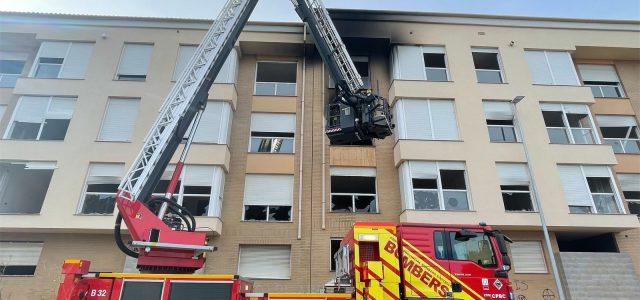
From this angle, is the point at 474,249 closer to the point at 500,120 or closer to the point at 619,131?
the point at 500,120

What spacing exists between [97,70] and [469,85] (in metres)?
17.7

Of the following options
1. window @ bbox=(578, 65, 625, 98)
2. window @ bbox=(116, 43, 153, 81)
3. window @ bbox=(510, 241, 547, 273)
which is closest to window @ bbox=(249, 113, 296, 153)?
window @ bbox=(116, 43, 153, 81)

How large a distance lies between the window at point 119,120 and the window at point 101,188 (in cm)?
134

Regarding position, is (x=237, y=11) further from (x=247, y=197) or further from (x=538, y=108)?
(x=538, y=108)

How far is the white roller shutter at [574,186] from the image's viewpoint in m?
15.5

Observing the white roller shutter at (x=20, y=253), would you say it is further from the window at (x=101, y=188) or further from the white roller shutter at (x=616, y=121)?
the white roller shutter at (x=616, y=121)

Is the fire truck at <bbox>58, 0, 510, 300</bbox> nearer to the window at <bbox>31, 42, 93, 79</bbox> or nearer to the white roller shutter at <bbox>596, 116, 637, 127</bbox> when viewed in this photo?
the window at <bbox>31, 42, 93, 79</bbox>

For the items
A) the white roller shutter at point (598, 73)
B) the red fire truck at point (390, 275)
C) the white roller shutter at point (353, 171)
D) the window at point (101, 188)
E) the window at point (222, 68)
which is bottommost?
the red fire truck at point (390, 275)

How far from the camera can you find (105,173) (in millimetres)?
15289

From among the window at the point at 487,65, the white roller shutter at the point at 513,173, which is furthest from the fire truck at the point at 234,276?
the window at the point at 487,65

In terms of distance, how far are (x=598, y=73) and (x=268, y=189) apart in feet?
62.4

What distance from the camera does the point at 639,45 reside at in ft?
62.8

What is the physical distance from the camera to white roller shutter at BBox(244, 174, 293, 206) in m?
16.1

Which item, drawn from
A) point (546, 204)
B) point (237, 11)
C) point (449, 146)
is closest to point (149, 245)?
point (237, 11)
